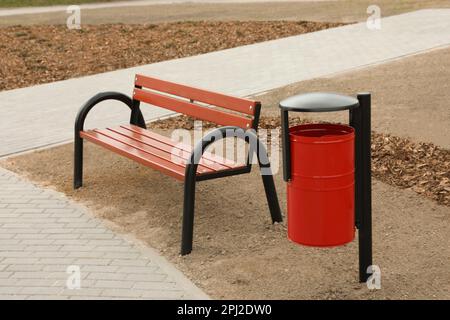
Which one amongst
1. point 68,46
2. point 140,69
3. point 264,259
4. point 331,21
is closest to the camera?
point 264,259

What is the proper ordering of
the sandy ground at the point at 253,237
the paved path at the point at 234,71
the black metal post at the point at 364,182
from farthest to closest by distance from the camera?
the paved path at the point at 234,71
the sandy ground at the point at 253,237
the black metal post at the point at 364,182

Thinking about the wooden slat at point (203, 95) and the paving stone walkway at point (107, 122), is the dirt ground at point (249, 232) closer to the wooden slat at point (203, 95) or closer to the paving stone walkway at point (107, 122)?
the paving stone walkway at point (107, 122)

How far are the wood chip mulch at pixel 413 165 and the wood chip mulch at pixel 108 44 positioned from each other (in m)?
6.98

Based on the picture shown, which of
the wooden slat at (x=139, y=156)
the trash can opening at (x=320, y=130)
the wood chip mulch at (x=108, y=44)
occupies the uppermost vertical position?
the wood chip mulch at (x=108, y=44)

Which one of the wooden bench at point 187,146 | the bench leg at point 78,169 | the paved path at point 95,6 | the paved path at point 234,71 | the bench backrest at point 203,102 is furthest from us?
the paved path at point 95,6

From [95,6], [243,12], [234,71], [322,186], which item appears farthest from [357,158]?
[95,6]

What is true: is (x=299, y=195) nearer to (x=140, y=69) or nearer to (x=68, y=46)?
(x=140, y=69)

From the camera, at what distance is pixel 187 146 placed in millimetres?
7230

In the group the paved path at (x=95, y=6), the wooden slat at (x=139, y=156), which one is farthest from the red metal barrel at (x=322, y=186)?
the paved path at (x=95, y=6)

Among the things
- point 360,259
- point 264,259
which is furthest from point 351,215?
point 264,259

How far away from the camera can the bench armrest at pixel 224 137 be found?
5.96 meters

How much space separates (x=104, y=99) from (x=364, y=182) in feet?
11.2

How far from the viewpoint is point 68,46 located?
1688cm

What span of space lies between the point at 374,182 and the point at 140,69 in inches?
282
